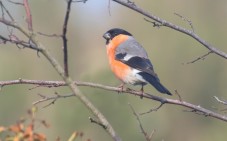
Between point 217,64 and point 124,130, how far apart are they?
7.28m

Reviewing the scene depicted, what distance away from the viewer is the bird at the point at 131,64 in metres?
4.11

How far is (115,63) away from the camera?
14.2 ft

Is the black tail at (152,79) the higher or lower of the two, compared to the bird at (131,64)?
lower

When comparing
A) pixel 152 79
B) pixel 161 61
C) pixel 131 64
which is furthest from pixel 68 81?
pixel 161 61

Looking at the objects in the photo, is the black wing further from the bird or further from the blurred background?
the blurred background

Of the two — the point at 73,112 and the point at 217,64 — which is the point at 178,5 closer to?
the point at 217,64

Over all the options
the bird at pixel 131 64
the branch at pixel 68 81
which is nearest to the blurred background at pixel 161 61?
the bird at pixel 131 64

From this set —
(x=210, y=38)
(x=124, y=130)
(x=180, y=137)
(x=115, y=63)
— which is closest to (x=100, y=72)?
(x=124, y=130)

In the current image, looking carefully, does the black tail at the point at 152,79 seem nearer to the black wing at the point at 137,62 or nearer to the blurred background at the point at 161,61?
the black wing at the point at 137,62

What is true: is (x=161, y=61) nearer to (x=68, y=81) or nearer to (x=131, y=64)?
(x=131, y=64)

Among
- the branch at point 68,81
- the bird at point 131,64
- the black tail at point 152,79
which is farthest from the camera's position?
the bird at point 131,64

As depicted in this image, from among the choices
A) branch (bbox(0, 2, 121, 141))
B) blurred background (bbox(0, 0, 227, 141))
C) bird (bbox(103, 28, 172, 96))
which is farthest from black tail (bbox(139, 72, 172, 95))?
blurred background (bbox(0, 0, 227, 141))

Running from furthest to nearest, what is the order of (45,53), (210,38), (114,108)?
(210,38)
(114,108)
(45,53)

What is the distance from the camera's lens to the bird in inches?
162
